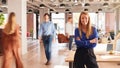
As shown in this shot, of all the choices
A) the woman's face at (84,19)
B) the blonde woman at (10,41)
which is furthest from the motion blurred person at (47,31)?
the woman's face at (84,19)

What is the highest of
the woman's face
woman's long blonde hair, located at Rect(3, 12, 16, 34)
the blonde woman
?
the woman's face

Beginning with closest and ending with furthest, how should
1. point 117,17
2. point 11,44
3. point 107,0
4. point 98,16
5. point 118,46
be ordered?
point 118,46, point 11,44, point 107,0, point 117,17, point 98,16

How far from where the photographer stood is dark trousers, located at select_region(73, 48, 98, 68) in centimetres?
382

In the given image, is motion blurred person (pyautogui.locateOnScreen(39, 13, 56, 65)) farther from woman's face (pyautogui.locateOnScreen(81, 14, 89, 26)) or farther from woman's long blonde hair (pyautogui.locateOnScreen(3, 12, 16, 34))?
woman's face (pyautogui.locateOnScreen(81, 14, 89, 26))

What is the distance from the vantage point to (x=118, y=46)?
475 cm

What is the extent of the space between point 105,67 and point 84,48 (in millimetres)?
1523

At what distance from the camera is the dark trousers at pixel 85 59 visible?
382 cm

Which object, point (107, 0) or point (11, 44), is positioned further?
point (107, 0)

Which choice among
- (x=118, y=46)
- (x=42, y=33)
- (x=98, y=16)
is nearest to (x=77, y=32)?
(x=118, y=46)

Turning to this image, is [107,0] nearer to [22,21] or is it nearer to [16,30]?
[22,21]

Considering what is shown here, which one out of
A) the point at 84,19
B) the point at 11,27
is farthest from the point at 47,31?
the point at 84,19

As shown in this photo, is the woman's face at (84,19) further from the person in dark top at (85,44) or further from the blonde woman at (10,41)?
the blonde woman at (10,41)

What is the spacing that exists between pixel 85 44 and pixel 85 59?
0.21 m

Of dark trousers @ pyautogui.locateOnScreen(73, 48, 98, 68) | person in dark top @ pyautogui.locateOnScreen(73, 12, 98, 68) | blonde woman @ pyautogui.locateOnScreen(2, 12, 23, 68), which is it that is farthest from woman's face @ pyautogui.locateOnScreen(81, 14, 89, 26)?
blonde woman @ pyautogui.locateOnScreen(2, 12, 23, 68)
